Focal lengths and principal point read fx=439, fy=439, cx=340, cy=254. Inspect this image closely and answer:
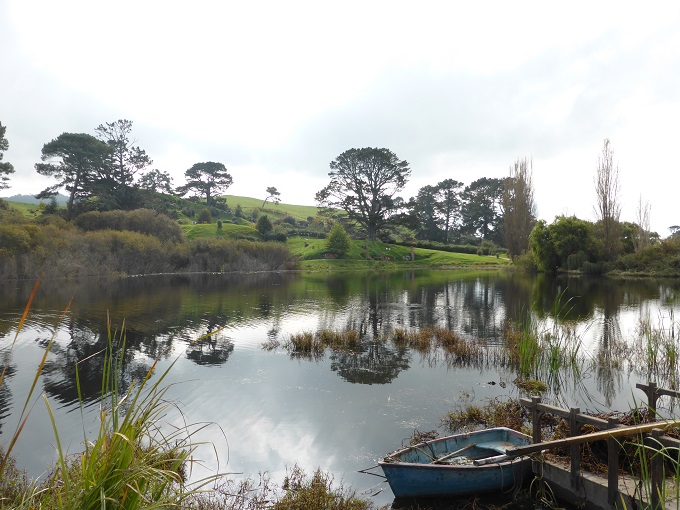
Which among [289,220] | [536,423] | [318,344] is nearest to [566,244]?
[318,344]

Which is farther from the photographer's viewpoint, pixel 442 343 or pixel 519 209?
pixel 519 209

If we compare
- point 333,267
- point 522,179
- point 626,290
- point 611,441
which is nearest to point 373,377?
point 611,441

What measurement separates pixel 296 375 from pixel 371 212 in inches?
2826

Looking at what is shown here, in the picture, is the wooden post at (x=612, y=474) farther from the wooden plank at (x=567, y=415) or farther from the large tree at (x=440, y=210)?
the large tree at (x=440, y=210)

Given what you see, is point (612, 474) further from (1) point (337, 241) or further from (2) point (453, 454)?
(1) point (337, 241)

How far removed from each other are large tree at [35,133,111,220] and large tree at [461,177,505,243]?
77.5 metres

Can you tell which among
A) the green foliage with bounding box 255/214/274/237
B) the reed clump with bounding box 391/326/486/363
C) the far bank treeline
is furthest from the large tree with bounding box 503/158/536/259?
the reed clump with bounding box 391/326/486/363

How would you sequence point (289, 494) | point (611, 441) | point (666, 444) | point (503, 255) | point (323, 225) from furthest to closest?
point (323, 225) < point (503, 255) < point (289, 494) < point (611, 441) < point (666, 444)

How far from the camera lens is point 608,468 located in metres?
6.00

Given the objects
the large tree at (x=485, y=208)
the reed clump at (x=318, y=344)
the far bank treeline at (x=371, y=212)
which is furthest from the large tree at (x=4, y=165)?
the large tree at (x=485, y=208)

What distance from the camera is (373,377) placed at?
13.3 meters

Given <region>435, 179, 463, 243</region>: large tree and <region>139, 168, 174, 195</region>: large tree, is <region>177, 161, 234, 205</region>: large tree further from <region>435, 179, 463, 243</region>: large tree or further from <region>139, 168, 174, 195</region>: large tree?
<region>435, 179, 463, 243</region>: large tree

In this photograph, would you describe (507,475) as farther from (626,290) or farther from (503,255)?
(503,255)

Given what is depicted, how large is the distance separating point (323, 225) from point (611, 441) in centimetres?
9283
